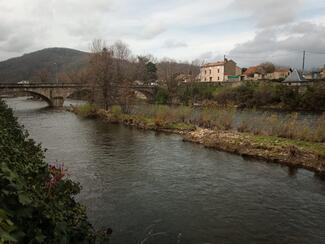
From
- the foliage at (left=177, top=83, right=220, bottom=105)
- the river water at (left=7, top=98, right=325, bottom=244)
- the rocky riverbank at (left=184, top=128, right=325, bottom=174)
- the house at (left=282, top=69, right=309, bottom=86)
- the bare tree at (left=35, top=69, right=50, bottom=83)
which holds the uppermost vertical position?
the bare tree at (left=35, top=69, right=50, bottom=83)

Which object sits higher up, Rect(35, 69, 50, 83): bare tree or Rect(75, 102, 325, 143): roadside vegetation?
Rect(35, 69, 50, 83): bare tree

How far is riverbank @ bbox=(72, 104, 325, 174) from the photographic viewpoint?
69.5 feet

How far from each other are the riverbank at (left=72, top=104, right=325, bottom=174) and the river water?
1.24 meters

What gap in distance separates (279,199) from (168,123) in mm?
22380

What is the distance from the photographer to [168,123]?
120 feet

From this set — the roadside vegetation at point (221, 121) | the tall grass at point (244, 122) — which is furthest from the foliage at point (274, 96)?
the tall grass at point (244, 122)

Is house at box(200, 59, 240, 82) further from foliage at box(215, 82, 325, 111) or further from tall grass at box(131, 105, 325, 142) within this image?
tall grass at box(131, 105, 325, 142)

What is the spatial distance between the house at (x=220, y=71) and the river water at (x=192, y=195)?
85307 millimetres

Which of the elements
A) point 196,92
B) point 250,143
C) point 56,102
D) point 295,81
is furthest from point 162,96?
point 250,143

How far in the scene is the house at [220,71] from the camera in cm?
10756

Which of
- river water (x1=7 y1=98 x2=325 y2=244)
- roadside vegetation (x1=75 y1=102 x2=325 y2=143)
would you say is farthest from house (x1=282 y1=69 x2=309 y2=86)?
river water (x1=7 y1=98 x2=325 y2=244)

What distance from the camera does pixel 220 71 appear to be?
109 metres

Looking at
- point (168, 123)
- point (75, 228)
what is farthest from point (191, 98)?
point (75, 228)

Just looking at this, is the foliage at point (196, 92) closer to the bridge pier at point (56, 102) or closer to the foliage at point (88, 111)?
the bridge pier at point (56, 102)
